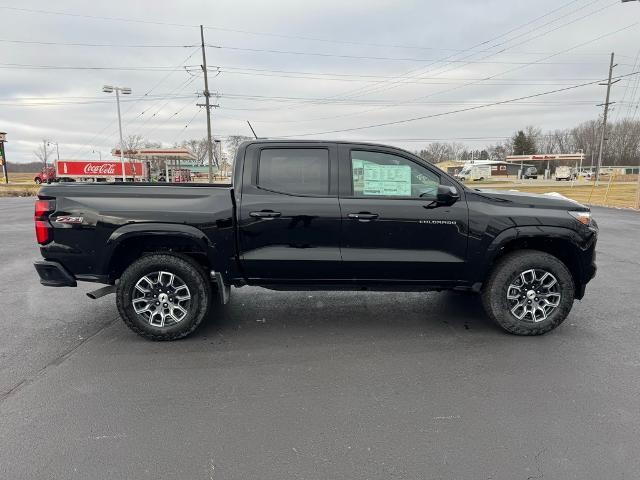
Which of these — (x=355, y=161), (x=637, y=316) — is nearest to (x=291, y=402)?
(x=355, y=161)

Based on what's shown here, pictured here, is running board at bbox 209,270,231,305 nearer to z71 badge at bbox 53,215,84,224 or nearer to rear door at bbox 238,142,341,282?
rear door at bbox 238,142,341,282

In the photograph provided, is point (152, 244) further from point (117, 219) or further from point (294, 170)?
point (294, 170)

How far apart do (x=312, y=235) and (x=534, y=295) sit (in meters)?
2.30

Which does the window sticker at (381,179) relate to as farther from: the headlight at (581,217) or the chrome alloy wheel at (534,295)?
the headlight at (581,217)

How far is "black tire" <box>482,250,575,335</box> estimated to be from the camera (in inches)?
161

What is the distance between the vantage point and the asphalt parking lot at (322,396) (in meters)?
2.42

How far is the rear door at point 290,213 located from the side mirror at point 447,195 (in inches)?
38.8

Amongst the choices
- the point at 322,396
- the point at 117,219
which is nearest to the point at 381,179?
the point at 322,396

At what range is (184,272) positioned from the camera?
159 inches

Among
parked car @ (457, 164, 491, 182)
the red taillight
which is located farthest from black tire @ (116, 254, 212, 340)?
parked car @ (457, 164, 491, 182)

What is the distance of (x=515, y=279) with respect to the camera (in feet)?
13.5

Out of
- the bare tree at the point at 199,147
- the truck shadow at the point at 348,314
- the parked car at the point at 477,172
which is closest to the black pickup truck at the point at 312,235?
the truck shadow at the point at 348,314

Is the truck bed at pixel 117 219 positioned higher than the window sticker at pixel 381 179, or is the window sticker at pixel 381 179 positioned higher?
the window sticker at pixel 381 179

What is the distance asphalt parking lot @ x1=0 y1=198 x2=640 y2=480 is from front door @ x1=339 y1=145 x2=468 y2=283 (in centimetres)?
70
